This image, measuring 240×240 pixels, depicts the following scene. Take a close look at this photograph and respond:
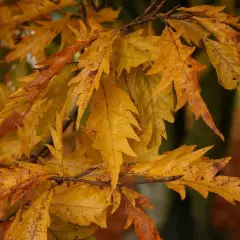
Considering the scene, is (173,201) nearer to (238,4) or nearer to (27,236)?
(238,4)

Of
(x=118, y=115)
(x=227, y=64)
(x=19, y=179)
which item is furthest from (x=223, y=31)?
(x=19, y=179)

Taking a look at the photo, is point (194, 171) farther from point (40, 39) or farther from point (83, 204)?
point (40, 39)

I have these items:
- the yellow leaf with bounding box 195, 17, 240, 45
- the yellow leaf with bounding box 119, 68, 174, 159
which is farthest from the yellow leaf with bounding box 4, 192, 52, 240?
the yellow leaf with bounding box 195, 17, 240, 45

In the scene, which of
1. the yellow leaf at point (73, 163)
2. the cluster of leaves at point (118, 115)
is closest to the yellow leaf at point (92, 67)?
the cluster of leaves at point (118, 115)

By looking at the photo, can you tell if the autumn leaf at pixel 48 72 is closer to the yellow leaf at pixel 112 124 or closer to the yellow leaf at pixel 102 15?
the yellow leaf at pixel 112 124

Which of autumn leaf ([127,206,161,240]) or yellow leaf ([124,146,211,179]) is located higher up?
yellow leaf ([124,146,211,179])

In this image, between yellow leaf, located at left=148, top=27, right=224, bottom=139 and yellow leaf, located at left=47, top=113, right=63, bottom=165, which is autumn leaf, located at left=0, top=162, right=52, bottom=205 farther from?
yellow leaf, located at left=148, top=27, right=224, bottom=139
